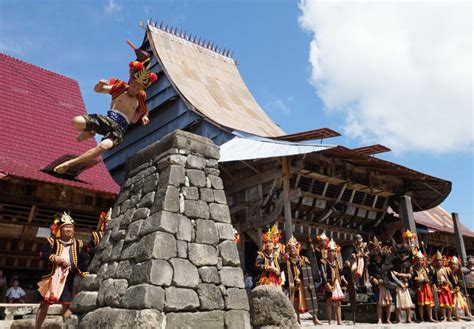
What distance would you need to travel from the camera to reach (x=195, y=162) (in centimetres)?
529

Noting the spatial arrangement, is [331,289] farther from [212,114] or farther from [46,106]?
[46,106]

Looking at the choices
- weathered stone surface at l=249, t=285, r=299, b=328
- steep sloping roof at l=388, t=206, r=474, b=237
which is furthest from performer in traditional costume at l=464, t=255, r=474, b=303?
weathered stone surface at l=249, t=285, r=299, b=328

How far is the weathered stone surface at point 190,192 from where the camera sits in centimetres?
496

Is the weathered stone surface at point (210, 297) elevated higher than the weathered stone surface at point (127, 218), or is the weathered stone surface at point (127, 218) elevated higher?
the weathered stone surface at point (127, 218)

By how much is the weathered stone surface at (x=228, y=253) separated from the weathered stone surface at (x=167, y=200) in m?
0.73

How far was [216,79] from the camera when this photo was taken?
16.8 meters

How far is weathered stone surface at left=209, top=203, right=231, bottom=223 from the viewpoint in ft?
16.8

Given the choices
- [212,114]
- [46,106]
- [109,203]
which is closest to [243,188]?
[212,114]

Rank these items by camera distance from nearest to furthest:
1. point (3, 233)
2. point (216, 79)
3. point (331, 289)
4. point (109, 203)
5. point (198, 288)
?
point (198, 288) < point (331, 289) < point (3, 233) < point (109, 203) < point (216, 79)

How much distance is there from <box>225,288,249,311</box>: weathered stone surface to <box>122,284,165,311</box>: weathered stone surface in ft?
2.76

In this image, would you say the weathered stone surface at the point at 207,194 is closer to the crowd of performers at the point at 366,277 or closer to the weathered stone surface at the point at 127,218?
the weathered stone surface at the point at 127,218

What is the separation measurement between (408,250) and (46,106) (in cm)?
1018

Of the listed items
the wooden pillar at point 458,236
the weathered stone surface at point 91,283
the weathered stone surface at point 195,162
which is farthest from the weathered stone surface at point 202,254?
the wooden pillar at point 458,236

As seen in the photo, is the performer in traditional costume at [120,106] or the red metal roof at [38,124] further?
the red metal roof at [38,124]
